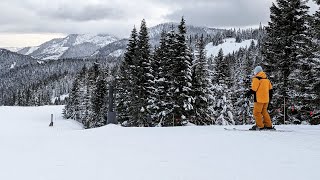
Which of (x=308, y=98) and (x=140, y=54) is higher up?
(x=140, y=54)

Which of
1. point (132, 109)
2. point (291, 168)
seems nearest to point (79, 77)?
point (132, 109)

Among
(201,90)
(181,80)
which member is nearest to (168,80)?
(181,80)

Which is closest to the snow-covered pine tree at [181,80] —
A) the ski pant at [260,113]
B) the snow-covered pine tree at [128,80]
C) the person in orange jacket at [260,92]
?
the snow-covered pine tree at [128,80]

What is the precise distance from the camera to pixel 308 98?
20656 mm

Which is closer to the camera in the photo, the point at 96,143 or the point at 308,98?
the point at 96,143

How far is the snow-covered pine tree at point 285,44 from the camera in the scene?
22578 millimetres

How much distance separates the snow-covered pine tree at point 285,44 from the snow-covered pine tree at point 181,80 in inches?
268

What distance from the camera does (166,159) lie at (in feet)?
22.6

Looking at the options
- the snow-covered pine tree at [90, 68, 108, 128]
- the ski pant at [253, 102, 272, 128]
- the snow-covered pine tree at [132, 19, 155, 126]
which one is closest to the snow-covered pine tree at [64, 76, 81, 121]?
the snow-covered pine tree at [90, 68, 108, 128]

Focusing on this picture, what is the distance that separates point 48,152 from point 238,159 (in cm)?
405

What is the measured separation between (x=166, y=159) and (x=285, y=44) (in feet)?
60.6

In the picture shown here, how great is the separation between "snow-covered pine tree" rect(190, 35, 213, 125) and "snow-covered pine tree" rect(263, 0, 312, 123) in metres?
7.73

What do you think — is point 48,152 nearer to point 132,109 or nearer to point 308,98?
point 308,98

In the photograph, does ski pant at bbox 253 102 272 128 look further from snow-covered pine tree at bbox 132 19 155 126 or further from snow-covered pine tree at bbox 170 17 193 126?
snow-covered pine tree at bbox 132 19 155 126
